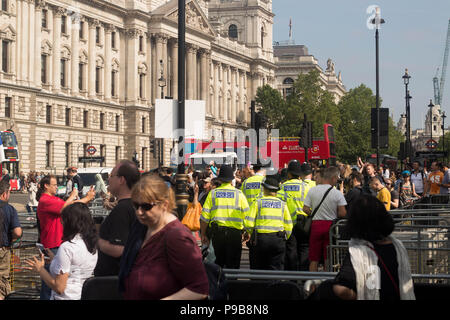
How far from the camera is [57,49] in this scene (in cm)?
6228

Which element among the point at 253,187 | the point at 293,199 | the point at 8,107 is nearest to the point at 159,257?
the point at 293,199

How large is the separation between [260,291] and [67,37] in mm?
62436

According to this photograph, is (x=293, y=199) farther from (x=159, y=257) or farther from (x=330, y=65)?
(x=330, y=65)

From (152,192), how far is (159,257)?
0.38m

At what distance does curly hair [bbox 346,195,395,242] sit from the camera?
169 inches

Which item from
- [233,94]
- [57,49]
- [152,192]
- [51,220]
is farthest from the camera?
[233,94]

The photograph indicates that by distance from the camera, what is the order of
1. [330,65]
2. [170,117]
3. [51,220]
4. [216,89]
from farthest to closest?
[330,65] → [216,89] → [170,117] → [51,220]

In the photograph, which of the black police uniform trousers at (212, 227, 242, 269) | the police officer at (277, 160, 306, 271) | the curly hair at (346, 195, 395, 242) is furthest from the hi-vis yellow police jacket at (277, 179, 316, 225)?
the curly hair at (346, 195, 395, 242)

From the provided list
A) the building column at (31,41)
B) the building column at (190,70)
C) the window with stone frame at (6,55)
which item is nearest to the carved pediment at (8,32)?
the window with stone frame at (6,55)

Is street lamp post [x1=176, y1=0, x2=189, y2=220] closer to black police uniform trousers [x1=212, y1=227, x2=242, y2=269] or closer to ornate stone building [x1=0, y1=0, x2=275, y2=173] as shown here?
black police uniform trousers [x1=212, y1=227, x2=242, y2=269]
